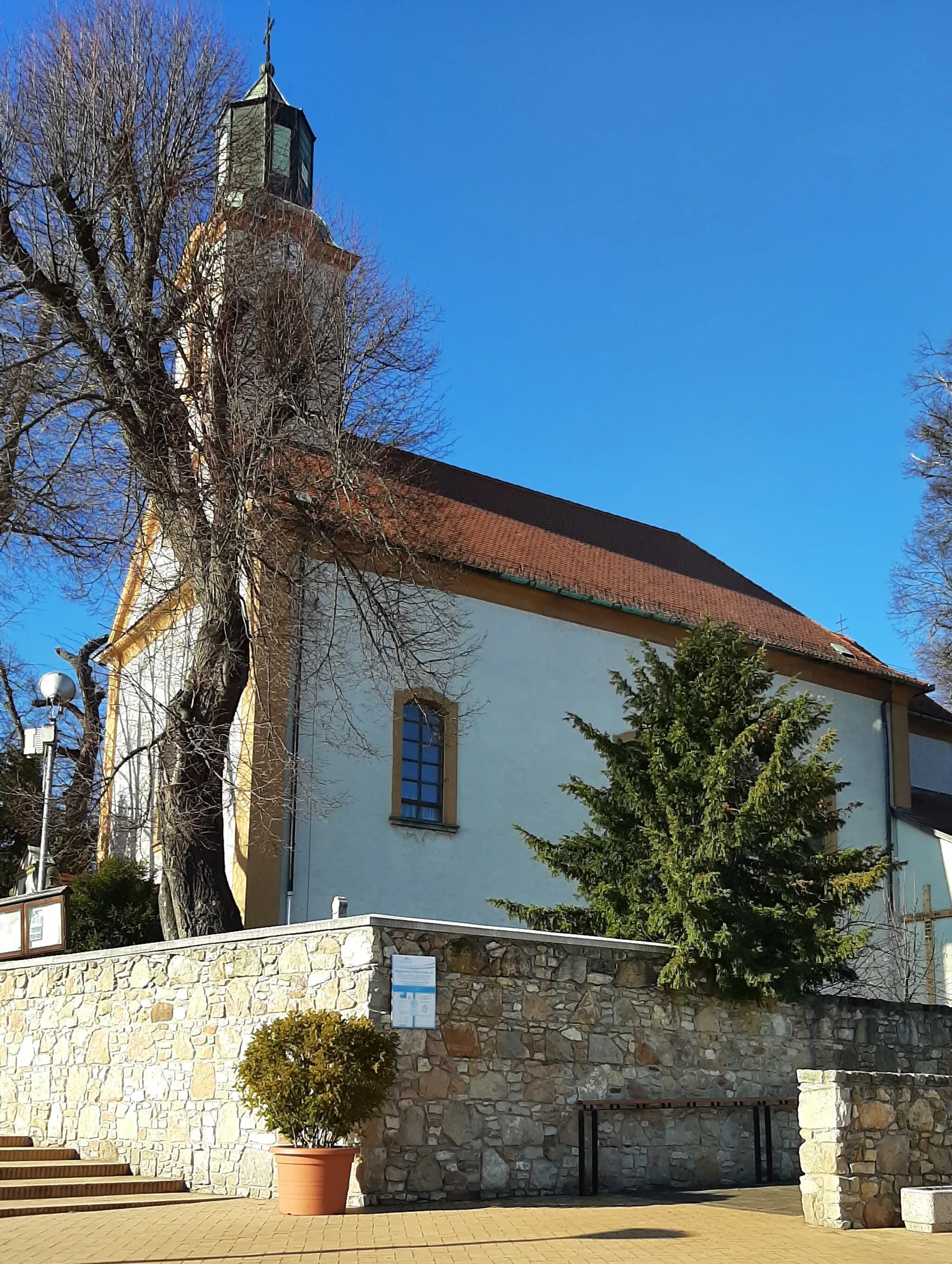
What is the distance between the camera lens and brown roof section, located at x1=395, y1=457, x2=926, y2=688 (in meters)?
22.5

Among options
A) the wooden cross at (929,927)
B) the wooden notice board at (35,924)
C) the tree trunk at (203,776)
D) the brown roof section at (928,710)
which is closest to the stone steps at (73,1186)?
the wooden notice board at (35,924)

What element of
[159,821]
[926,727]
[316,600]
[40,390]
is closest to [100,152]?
[40,390]

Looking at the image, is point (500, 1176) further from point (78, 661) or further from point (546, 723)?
point (78, 661)

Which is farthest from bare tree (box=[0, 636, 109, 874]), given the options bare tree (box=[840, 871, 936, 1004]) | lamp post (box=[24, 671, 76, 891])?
bare tree (box=[840, 871, 936, 1004])

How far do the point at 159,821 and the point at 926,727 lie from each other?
766 inches

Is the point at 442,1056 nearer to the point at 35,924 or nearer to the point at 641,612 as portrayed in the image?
the point at 35,924

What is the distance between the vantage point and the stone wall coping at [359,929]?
39.0ft

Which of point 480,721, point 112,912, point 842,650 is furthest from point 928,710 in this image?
point 112,912

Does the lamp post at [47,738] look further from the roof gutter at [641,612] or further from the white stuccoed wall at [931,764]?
the white stuccoed wall at [931,764]

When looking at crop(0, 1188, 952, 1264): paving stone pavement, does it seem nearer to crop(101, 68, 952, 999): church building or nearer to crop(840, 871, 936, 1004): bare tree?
crop(101, 68, 952, 999): church building

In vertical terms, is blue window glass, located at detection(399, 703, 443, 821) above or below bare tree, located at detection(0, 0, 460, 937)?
below

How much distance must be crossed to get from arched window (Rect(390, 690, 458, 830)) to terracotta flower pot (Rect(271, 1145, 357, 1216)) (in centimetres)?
876

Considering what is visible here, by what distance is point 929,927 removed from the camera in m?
23.3

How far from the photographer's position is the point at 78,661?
30.4 metres
